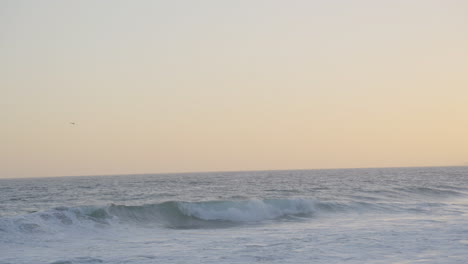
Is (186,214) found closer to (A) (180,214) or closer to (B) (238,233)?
(A) (180,214)

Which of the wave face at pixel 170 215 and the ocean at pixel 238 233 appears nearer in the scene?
the ocean at pixel 238 233

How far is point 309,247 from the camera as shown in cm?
1355

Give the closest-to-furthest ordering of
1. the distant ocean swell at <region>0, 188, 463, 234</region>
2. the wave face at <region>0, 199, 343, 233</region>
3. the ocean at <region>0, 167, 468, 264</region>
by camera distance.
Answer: the ocean at <region>0, 167, 468, 264</region>
the wave face at <region>0, 199, 343, 233</region>
the distant ocean swell at <region>0, 188, 463, 234</region>

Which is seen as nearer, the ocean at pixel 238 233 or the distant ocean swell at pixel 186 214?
the ocean at pixel 238 233

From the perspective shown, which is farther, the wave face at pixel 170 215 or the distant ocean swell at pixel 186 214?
the distant ocean swell at pixel 186 214

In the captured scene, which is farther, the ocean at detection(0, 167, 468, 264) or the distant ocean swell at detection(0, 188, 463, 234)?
the distant ocean swell at detection(0, 188, 463, 234)

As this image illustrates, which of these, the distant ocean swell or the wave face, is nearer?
the wave face

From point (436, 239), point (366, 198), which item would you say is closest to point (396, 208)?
point (366, 198)

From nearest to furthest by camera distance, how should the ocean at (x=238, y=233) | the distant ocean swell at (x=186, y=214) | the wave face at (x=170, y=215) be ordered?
the ocean at (x=238, y=233)
the wave face at (x=170, y=215)
the distant ocean swell at (x=186, y=214)

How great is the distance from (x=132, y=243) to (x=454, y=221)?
12.1 metres

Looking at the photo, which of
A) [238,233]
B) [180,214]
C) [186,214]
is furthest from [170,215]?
[238,233]

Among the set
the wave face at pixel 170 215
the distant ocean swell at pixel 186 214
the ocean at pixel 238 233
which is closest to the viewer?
the ocean at pixel 238 233

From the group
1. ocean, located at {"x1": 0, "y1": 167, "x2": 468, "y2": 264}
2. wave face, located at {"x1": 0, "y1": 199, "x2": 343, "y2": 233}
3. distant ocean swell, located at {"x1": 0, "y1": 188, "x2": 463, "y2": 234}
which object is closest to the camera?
ocean, located at {"x1": 0, "y1": 167, "x2": 468, "y2": 264}

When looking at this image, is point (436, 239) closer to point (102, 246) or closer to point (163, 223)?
point (102, 246)
